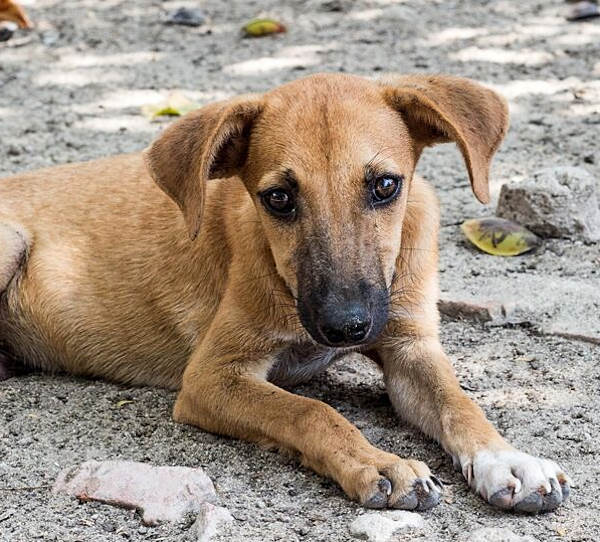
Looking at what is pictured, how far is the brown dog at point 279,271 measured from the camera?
393cm

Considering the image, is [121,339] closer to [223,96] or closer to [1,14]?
[223,96]

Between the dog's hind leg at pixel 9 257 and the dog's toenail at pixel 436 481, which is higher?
the dog's hind leg at pixel 9 257

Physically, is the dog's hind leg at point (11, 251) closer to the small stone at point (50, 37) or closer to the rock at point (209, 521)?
the rock at point (209, 521)

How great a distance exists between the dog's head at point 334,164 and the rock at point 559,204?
1689 millimetres

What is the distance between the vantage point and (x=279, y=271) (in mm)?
4328

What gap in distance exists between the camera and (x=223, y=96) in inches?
322

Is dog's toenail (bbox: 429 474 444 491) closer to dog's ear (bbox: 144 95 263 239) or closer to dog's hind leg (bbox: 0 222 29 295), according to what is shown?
dog's ear (bbox: 144 95 263 239)

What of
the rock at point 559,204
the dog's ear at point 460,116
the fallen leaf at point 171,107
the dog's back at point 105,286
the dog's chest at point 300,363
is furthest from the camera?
the fallen leaf at point 171,107

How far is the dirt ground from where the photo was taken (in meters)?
Result: 3.87

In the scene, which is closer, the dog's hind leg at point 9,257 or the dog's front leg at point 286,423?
the dog's front leg at point 286,423

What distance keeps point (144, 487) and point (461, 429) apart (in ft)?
3.65

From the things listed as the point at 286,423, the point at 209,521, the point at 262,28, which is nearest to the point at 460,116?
the point at 286,423

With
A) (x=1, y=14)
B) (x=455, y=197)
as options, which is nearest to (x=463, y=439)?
(x=455, y=197)

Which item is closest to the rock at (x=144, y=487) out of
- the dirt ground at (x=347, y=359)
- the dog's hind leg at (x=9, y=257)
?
the dirt ground at (x=347, y=359)
